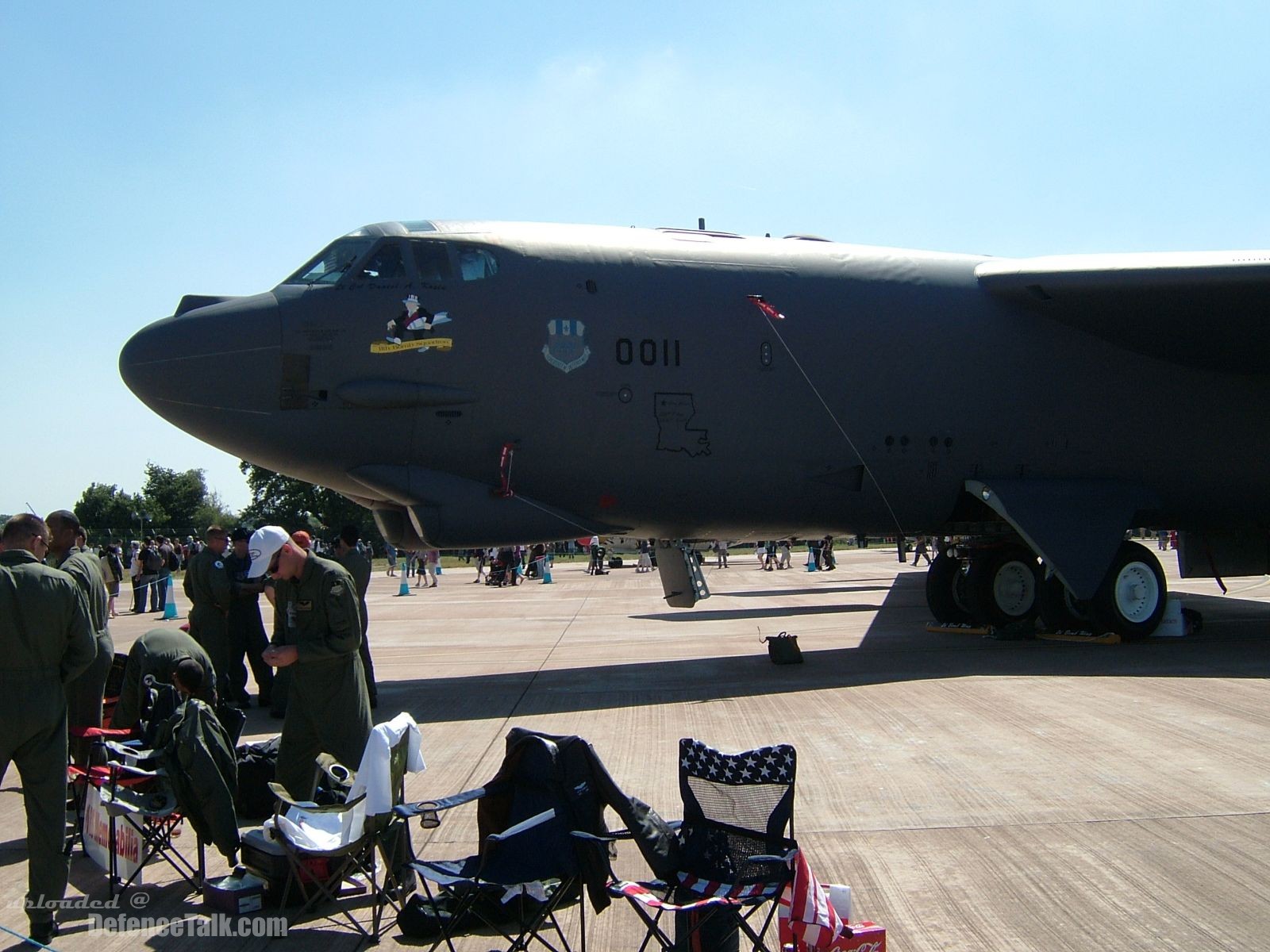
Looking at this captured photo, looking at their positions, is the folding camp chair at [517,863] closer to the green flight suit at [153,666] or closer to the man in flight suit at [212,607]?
the green flight suit at [153,666]

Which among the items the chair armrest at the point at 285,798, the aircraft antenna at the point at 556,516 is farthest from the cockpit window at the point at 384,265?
the chair armrest at the point at 285,798

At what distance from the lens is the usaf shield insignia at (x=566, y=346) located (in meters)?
11.0

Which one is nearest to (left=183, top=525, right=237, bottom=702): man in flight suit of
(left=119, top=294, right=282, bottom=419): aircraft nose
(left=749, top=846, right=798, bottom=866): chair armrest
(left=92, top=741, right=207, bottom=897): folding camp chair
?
(left=119, top=294, right=282, bottom=419): aircraft nose

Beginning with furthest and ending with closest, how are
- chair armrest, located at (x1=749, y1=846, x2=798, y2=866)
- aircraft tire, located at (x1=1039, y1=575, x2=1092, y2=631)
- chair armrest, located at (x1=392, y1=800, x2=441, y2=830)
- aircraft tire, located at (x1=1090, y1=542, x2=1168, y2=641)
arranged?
aircraft tire, located at (x1=1039, y1=575, x2=1092, y2=631) → aircraft tire, located at (x1=1090, y1=542, x2=1168, y2=641) → chair armrest, located at (x1=392, y1=800, x2=441, y2=830) → chair armrest, located at (x1=749, y1=846, x2=798, y2=866)

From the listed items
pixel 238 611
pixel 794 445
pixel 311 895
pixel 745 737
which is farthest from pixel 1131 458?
pixel 311 895

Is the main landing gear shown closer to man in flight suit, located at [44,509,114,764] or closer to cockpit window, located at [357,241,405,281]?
cockpit window, located at [357,241,405,281]

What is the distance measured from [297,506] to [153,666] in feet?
235

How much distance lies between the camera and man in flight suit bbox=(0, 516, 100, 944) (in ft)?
15.5

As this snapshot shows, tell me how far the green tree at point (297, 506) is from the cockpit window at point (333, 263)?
56593 millimetres

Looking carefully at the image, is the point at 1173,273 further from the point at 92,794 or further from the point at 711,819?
the point at 92,794

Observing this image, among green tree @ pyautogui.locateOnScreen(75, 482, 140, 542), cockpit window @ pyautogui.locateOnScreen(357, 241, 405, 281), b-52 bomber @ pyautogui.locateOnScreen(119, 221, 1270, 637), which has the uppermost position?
cockpit window @ pyautogui.locateOnScreen(357, 241, 405, 281)

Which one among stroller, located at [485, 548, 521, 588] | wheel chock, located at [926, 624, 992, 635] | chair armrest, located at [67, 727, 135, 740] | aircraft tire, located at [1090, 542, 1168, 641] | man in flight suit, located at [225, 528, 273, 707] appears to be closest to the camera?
chair armrest, located at [67, 727, 135, 740]

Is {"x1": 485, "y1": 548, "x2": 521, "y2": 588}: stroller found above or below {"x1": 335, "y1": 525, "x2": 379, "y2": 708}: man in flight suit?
below

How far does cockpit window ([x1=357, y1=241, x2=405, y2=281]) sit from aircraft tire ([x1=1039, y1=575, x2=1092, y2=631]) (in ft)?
28.3
